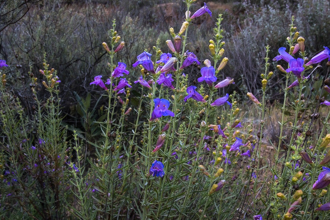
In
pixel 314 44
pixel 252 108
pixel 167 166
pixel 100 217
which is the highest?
pixel 167 166

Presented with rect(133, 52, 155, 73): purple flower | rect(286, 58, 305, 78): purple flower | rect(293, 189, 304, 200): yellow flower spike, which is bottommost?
rect(293, 189, 304, 200): yellow flower spike

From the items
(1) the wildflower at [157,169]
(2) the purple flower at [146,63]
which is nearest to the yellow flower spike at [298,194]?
(1) the wildflower at [157,169]

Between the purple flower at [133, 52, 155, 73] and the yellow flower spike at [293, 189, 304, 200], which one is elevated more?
the purple flower at [133, 52, 155, 73]

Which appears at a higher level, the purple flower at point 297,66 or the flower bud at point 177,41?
the flower bud at point 177,41

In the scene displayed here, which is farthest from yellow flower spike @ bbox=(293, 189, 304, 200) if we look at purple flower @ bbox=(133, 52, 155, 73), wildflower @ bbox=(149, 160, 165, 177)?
purple flower @ bbox=(133, 52, 155, 73)

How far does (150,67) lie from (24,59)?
348cm

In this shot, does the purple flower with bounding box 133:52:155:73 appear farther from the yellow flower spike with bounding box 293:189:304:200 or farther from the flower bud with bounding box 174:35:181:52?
the yellow flower spike with bounding box 293:189:304:200

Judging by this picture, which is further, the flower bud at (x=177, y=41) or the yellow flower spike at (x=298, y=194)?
the flower bud at (x=177, y=41)

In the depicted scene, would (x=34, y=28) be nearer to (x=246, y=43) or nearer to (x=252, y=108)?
(x=252, y=108)

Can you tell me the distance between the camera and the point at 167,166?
1.65m

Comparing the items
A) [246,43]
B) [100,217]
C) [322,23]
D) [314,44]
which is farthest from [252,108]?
[100,217]

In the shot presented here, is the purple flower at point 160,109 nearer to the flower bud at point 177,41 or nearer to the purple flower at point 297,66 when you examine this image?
the flower bud at point 177,41

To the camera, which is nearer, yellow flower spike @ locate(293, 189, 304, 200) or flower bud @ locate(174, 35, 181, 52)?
yellow flower spike @ locate(293, 189, 304, 200)

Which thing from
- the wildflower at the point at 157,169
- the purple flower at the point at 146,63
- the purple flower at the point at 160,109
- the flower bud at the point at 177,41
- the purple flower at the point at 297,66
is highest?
the flower bud at the point at 177,41
